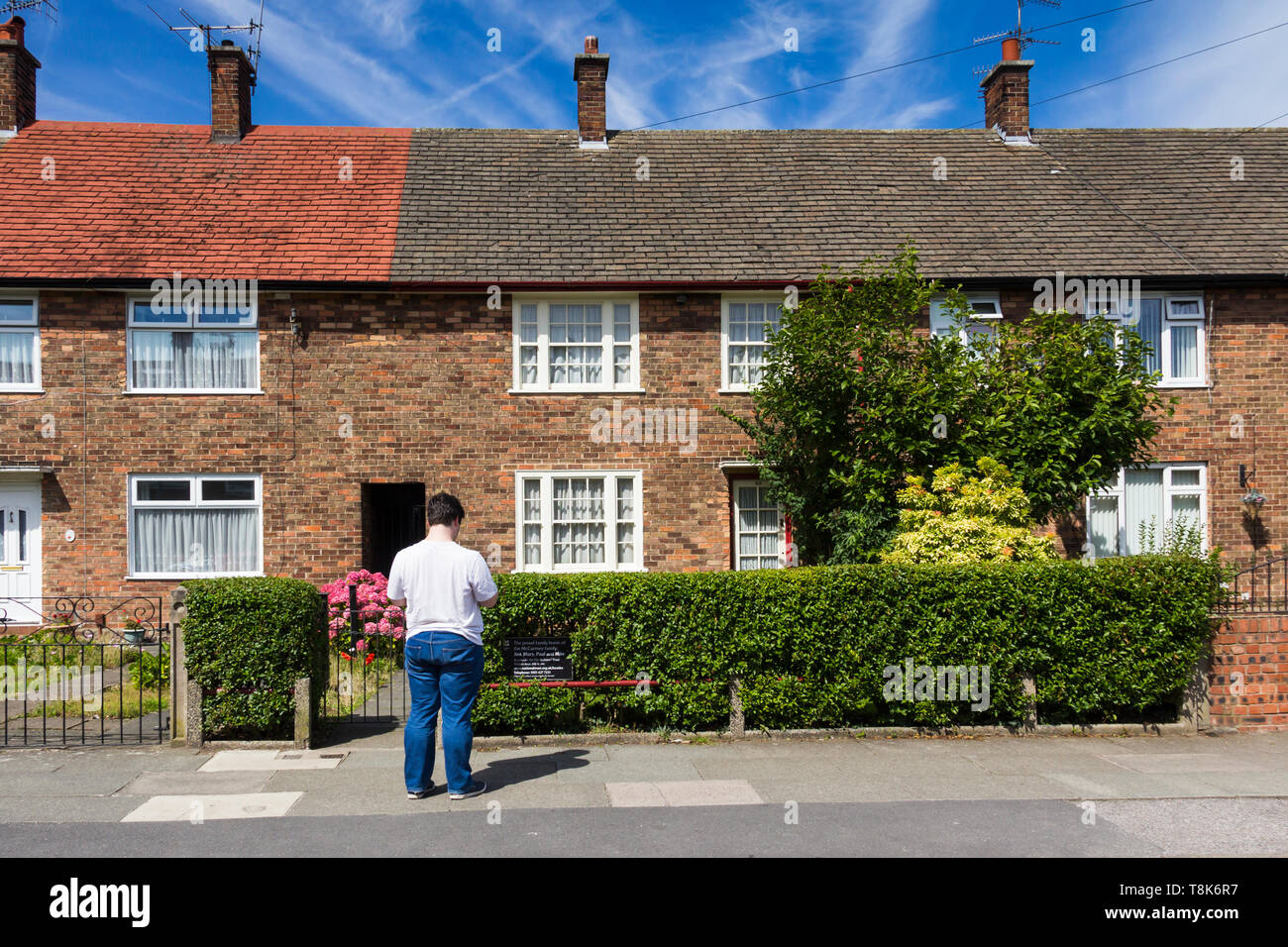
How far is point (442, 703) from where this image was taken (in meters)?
6.38

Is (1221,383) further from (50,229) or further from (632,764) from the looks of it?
(50,229)

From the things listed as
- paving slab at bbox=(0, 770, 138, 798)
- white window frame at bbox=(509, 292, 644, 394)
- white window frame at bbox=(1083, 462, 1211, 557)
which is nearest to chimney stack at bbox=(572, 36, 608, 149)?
white window frame at bbox=(509, 292, 644, 394)

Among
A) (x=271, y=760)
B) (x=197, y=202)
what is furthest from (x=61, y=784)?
(x=197, y=202)

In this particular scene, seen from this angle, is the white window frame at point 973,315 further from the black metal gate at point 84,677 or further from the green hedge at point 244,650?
the black metal gate at point 84,677

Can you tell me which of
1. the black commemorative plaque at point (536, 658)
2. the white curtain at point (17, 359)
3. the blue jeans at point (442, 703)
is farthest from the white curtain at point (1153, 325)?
the white curtain at point (17, 359)

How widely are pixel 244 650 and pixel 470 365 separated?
22.8ft

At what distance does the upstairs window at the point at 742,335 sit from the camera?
Result: 46.0ft

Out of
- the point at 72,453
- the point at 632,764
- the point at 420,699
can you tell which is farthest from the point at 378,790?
the point at 72,453

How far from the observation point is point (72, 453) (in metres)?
13.2

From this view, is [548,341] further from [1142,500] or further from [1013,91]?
[1013,91]

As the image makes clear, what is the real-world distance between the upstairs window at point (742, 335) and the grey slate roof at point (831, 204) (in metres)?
0.45

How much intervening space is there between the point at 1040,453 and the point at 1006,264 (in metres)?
4.53

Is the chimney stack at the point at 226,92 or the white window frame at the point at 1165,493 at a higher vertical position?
the chimney stack at the point at 226,92

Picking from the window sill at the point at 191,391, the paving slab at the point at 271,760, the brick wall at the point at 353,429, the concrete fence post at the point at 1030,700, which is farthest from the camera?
the window sill at the point at 191,391
